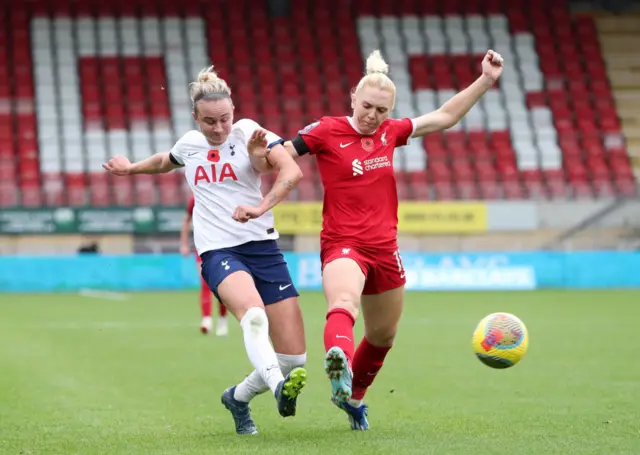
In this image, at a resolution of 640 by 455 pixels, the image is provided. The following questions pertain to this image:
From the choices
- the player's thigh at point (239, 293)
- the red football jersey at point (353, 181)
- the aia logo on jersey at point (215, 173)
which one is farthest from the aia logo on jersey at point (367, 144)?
the player's thigh at point (239, 293)

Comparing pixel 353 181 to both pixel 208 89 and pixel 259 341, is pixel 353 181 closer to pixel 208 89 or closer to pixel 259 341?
pixel 208 89

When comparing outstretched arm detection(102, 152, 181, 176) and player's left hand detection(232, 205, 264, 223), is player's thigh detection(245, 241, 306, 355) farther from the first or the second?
outstretched arm detection(102, 152, 181, 176)

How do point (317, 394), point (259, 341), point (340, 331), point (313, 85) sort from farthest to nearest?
point (313, 85), point (317, 394), point (259, 341), point (340, 331)

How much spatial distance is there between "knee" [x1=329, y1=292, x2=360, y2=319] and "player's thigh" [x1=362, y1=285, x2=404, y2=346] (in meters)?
0.51

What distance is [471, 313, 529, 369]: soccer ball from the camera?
7.18 meters

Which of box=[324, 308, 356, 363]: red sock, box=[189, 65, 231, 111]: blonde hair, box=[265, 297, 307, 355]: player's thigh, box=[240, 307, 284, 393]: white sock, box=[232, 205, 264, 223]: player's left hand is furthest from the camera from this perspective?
box=[265, 297, 307, 355]: player's thigh

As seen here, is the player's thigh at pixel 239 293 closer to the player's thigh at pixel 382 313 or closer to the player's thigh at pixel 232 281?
the player's thigh at pixel 232 281

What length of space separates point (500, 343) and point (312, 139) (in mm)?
1732

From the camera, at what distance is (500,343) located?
23.6ft

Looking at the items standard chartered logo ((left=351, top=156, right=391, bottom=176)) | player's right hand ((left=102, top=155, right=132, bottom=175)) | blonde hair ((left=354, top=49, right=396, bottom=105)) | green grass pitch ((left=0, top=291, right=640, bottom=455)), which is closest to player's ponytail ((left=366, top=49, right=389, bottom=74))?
blonde hair ((left=354, top=49, right=396, bottom=105))

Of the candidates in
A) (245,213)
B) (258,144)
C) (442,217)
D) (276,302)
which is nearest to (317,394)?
(276,302)

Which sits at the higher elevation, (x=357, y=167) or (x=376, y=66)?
(x=376, y=66)

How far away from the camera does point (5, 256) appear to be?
2638 centimetres

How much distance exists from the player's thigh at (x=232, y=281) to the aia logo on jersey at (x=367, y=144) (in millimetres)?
973
